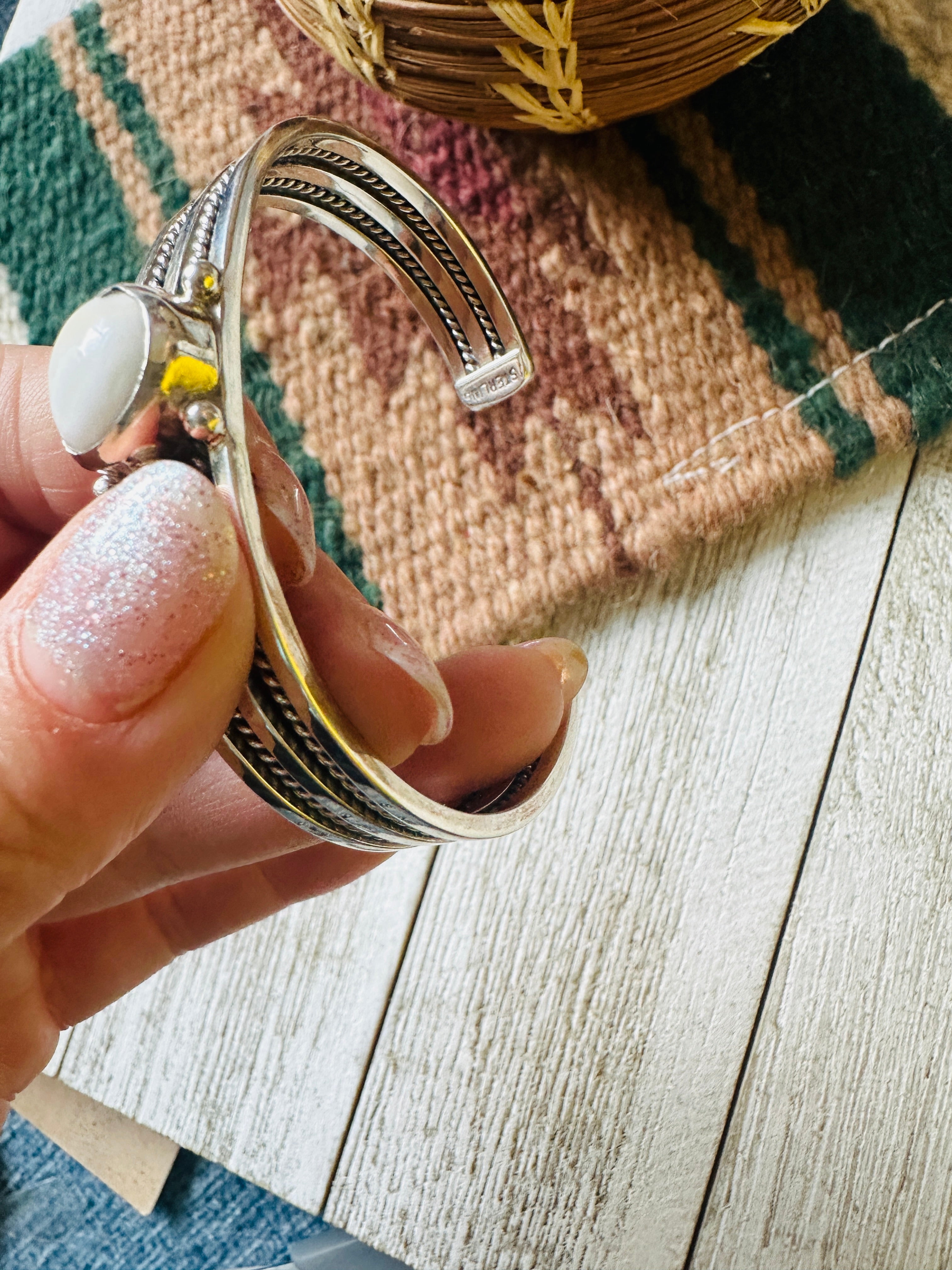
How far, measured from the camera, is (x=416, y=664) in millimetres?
199

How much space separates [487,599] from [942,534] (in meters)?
0.13

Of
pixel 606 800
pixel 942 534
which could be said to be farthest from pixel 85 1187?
pixel 942 534

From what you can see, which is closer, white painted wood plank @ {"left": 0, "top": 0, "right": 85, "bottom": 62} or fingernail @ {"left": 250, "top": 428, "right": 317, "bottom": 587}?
fingernail @ {"left": 250, "top": 428, "right": 317, "bottom": 587}

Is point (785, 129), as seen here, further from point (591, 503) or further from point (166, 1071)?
point (166, 1071)

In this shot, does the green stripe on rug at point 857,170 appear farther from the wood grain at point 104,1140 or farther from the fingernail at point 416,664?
the wood grain at point 104,1140

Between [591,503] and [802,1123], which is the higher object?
[591,503]

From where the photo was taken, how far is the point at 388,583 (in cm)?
31

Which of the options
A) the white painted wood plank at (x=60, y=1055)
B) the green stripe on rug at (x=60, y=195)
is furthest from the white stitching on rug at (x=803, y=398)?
the white painted wood plank at (x=60, y=1055)

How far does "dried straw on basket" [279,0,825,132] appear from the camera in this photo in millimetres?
232

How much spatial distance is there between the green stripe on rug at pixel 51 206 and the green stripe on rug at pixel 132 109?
0.01 metres

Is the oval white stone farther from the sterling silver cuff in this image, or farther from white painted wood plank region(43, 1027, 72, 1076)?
white painted wood plank region(43, 1027, 72, 1076)

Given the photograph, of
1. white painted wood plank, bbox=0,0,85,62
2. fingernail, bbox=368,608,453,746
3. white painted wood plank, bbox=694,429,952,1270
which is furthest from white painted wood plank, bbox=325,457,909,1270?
white painted wood plank, bbox=0,0,85,62

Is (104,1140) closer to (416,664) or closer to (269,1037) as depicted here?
(269,1037)

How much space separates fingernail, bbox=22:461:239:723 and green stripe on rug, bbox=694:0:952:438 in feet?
0.72
